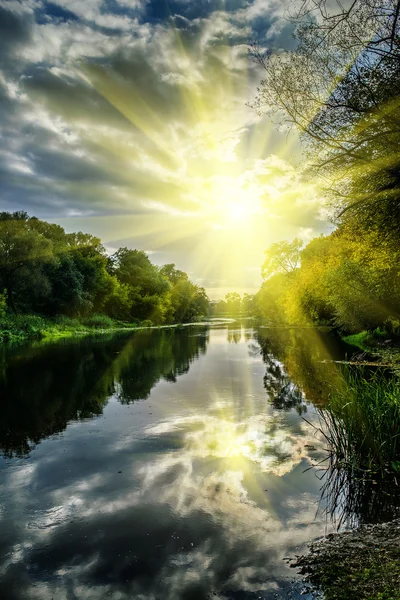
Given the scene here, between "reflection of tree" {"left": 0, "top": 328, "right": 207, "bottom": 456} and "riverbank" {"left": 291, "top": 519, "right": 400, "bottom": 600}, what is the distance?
8141 mm

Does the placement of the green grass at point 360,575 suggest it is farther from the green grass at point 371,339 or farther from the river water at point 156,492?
the green grass at point 371,339

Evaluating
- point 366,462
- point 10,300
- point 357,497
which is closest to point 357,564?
point 357,497

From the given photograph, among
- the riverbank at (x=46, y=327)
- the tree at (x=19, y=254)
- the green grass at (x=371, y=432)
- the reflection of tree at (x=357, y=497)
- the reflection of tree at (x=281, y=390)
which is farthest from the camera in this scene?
the tree at (x=19, y=254)

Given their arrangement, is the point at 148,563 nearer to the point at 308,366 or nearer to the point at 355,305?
the point at 308,366

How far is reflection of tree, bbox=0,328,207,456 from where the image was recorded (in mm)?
13336

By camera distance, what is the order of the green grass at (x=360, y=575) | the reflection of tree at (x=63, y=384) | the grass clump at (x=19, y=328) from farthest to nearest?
the grass clump at (x=19, y=328) → the reflection of tree at (x=63, y=384) → the green grass at (x=360, y=575)

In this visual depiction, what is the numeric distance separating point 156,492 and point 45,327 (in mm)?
51492

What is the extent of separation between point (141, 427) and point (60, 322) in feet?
176

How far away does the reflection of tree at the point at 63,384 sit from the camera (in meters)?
13.3

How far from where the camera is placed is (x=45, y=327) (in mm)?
55875

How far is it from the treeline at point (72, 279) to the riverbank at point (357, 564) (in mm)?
51665

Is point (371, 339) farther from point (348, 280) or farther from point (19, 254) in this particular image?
point (19, 254)

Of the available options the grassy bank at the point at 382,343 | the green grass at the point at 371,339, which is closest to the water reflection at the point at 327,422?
the grassy bank at the point at 382,343

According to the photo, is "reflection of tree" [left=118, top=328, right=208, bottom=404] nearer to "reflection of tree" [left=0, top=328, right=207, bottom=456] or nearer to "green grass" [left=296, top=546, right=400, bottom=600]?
"reflection of tree" [left=0, top=328, right=207, bottom=456]
